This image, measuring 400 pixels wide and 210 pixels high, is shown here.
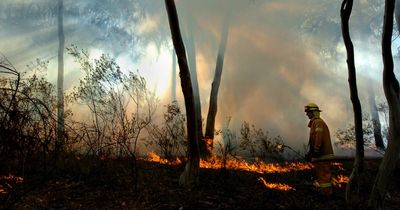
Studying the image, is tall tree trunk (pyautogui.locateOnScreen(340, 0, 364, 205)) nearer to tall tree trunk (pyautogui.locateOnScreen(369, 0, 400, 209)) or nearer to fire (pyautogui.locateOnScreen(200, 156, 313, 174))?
tall tree trunk (pyautogui.locateOnScreen(369, 0, 400, 209))

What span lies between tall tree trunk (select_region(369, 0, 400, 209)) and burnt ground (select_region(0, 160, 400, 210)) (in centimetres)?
145

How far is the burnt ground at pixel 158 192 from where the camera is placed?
6.25 m

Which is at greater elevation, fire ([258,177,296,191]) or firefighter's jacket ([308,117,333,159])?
firefighter's jacket ([308,117,333,159])

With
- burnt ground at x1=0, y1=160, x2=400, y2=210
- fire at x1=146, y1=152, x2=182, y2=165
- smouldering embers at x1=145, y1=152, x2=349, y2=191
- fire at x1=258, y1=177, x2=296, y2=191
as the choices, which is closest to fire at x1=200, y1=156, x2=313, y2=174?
smouldering embers at x1=145, y1=152, x2=349, y2=191

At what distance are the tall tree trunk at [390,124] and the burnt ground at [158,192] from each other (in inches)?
56.9

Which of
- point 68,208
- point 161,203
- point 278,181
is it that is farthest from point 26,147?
point 278,181

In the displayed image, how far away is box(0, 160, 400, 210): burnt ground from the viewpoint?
625 cm

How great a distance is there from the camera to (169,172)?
891 cm

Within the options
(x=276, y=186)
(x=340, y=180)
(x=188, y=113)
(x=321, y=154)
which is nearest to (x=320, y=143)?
(x=321, y=154)

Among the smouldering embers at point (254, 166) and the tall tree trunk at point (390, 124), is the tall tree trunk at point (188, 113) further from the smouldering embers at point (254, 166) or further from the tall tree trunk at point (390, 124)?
the tall tree trunk at point (390, 124)

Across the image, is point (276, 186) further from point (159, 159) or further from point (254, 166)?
point (159, 159)

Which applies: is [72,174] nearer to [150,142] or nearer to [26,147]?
[150,142]

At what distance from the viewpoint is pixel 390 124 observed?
6.02 meters

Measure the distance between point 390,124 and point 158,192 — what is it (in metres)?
4.23
